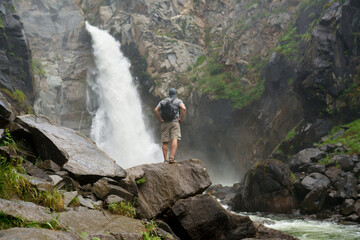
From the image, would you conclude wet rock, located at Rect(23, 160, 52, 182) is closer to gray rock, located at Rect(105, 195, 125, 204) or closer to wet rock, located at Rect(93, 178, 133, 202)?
wet rock, located at Rect(93, 178, 133, 202)

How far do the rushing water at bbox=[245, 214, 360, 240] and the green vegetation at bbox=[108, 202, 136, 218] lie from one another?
680 cm

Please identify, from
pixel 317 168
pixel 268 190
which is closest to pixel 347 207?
pixel 317 168

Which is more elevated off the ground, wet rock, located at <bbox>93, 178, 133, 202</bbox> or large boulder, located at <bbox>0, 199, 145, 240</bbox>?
wet rock, located at <bbox>93, 178, 133, 202</bbox>

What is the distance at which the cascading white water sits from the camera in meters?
33.3

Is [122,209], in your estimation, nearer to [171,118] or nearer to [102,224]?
[102,224]

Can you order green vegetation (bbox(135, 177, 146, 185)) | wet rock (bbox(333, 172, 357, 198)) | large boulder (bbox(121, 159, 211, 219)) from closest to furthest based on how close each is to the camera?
large boulder (bbox(121, 159, 211, 219))
green vegetation (bbox(135, 177, 146, 185))
wet rock (bbox(333, 172, 357, 198))

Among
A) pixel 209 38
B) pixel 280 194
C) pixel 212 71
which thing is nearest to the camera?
pixel 280 194

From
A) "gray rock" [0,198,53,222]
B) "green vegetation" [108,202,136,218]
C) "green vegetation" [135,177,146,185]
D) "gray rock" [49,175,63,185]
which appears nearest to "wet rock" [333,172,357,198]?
"green vegetation" [135,177,146,185]

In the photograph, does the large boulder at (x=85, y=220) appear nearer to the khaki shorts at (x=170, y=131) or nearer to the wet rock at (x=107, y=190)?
the wet rock at (x=107, y=190)

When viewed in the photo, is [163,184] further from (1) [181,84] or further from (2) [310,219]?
(1) [181,84]

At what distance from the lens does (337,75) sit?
21094 millimetres

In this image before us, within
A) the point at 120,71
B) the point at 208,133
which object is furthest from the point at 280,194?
the point at 120,71

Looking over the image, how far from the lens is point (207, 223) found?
7.40 m

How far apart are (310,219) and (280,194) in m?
2.28
